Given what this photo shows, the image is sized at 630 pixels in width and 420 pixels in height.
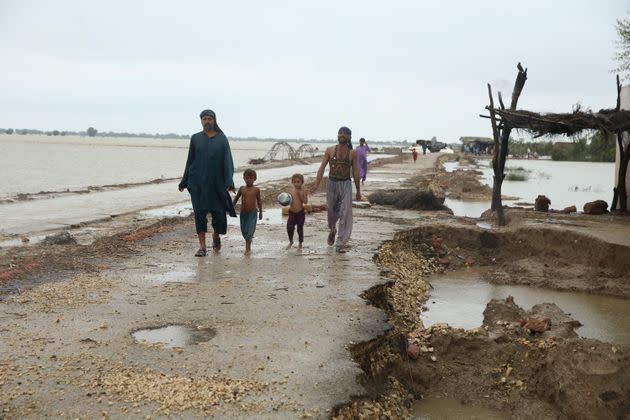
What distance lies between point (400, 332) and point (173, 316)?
6.60ft

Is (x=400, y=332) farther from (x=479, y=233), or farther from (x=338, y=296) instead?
(x=479, y=233)

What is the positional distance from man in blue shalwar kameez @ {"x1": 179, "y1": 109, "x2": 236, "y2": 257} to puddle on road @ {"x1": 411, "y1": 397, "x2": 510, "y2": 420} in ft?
13.2

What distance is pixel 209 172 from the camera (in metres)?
7.62

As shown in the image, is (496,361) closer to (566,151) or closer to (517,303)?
(517,303)

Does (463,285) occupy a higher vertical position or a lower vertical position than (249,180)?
lower

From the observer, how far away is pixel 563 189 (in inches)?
1025

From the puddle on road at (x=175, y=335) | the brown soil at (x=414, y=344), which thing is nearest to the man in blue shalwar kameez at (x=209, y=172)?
the brown soil at (x=414, y=344)

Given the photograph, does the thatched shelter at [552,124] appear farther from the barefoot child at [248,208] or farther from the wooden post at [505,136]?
the barefoot child at [248,208]

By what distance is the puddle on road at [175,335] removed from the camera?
427cm

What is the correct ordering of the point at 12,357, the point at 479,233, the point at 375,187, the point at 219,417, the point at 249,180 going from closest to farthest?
the point at 219,417, the point at 12,357, the point at 249,180, the point at 479,233, the point at 375,187

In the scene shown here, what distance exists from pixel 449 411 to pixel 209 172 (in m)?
4.47

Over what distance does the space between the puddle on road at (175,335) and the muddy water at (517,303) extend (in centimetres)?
290

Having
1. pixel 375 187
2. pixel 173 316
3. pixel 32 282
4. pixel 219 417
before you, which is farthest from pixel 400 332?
pixel 375 187

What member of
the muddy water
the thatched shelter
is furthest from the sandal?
the thatched shelter
